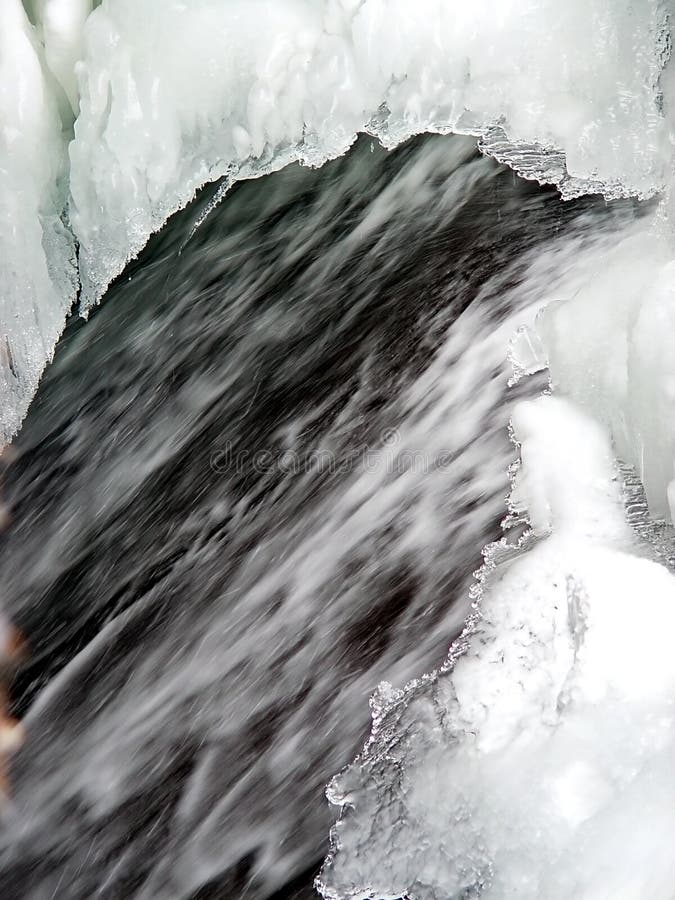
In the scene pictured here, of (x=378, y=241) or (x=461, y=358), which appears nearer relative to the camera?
(x=461, y=358)

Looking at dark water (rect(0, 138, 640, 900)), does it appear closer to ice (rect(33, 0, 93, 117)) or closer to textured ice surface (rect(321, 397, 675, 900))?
textured ice surface (rect(321, 397, 675, 900))

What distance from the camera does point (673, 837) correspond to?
183cm

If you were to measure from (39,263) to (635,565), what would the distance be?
236 cm

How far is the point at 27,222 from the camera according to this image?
11.4 ft

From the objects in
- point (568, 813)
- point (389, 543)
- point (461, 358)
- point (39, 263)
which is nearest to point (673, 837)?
point (568, 813)

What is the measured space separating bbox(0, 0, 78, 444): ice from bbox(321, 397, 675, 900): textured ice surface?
6.39 ft

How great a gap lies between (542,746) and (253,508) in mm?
1518

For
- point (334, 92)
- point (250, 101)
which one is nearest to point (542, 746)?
point (334, 92)

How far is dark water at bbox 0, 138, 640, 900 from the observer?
2734 mm

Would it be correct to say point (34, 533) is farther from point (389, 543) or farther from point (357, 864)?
point (357, 864)

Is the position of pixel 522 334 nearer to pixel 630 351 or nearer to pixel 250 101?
pixel 630 351

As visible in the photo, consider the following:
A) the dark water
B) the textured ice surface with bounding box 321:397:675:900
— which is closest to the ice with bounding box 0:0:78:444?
the dark water

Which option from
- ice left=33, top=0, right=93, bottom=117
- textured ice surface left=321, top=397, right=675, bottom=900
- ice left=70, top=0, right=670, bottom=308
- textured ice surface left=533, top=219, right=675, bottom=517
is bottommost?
textured ice surface left=321, top=397, right=675, bottom=900

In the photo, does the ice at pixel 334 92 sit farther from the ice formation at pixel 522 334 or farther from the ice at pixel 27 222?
the ice at pixel 27 222
